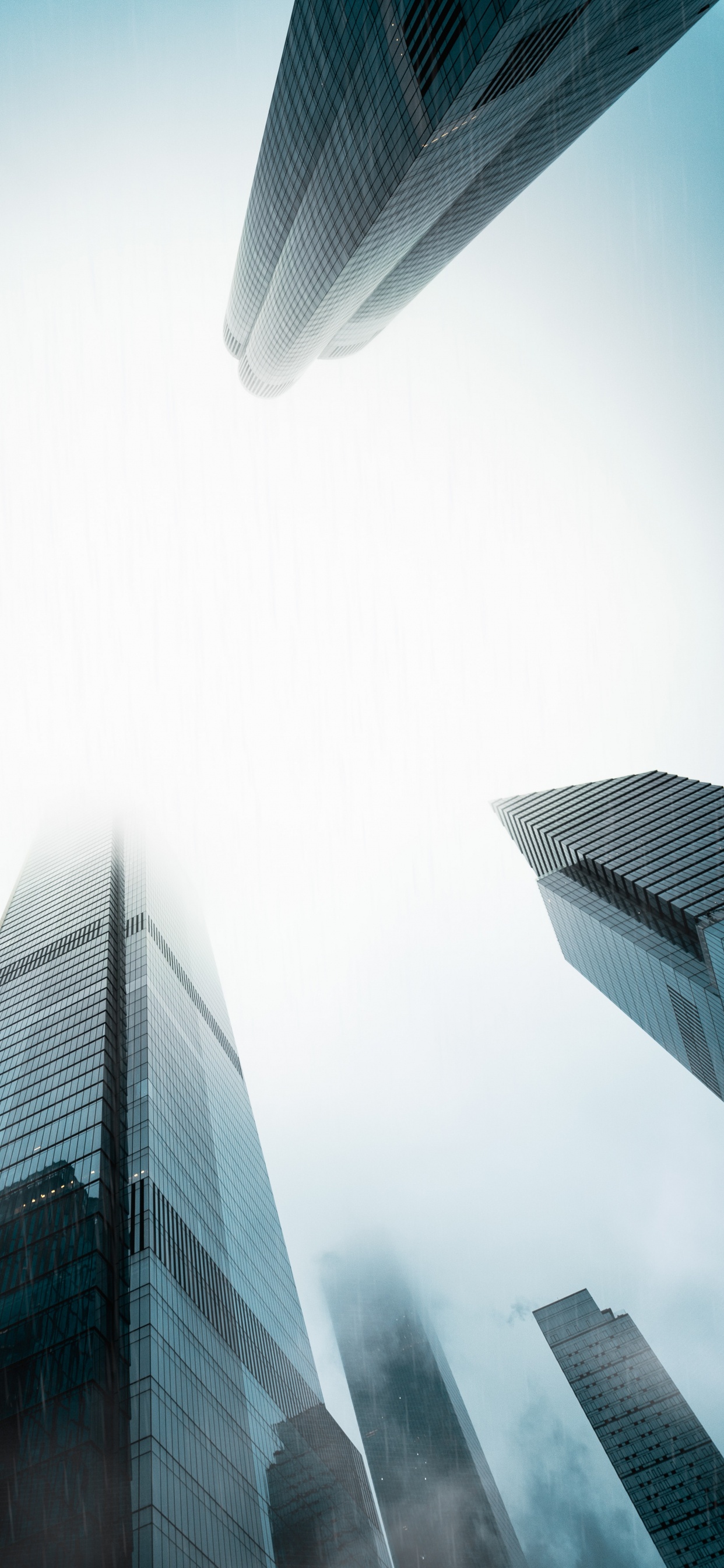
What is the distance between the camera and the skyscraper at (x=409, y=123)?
57.7 metres

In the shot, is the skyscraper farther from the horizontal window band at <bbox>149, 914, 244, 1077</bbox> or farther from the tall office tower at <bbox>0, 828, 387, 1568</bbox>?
the tall office tower at <bbox>0, 828, 387, 1568</bbox>

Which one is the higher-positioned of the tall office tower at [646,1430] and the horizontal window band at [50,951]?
the horizontal window band at [50,951]

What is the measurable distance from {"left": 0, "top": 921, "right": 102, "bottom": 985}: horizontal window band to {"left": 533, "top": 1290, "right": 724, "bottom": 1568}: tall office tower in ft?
448

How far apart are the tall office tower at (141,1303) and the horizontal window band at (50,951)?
0.34 metres

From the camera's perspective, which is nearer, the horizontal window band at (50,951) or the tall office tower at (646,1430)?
the horizontal window band at (50,951)

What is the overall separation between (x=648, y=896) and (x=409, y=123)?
76511 mm

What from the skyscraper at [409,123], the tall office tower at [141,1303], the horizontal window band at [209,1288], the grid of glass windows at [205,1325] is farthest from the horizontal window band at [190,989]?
the skyscraper at [409,123]

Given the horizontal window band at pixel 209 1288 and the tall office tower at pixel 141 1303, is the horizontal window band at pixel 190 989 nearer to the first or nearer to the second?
the tall office tower at pixel 141 1303

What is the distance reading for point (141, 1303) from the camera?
43094 millimetres

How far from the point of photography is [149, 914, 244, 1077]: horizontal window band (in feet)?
288

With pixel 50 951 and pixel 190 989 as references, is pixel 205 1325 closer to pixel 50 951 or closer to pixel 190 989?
pixel 190 989

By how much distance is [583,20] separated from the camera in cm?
6469

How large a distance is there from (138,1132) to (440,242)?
10756 cm

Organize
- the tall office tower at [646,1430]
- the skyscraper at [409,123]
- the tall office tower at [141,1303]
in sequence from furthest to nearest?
the tall office tower at [646,1430], the skyscraper at [409,123], the tall office tower at [141,1303]
